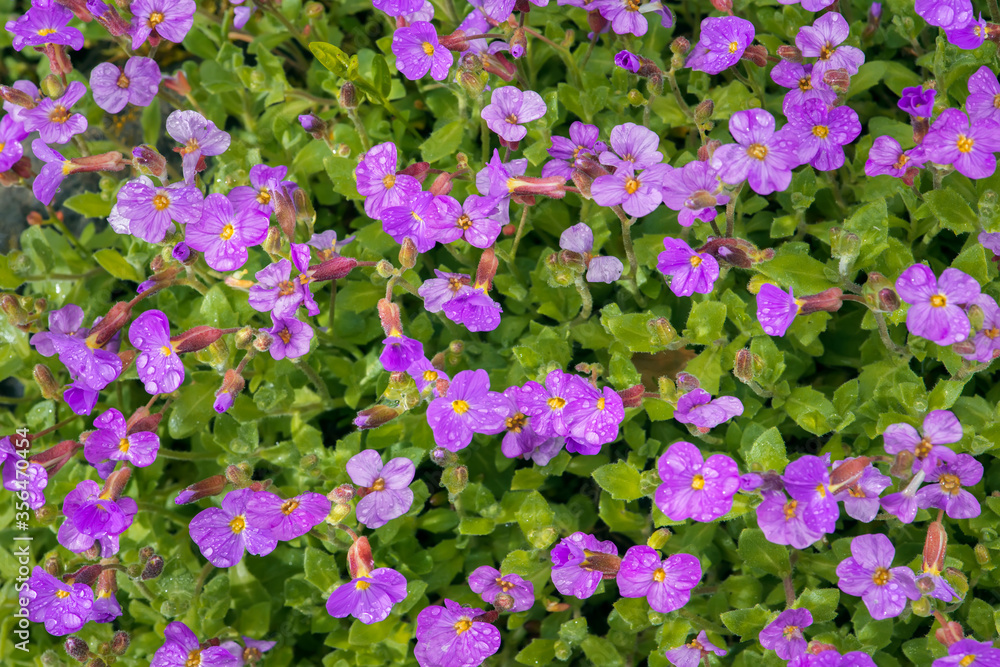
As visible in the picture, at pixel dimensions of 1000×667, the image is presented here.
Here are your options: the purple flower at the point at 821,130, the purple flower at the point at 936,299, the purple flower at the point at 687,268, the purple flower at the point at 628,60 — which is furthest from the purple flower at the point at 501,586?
the purple flower at the point at 628,60

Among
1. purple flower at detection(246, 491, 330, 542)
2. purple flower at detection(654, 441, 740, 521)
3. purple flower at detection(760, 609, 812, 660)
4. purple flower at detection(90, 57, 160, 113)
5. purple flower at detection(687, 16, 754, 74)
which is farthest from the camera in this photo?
purple flower at detection(90, 57, 160, 113)

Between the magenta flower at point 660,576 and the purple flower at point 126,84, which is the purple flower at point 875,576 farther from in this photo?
the purple flower at point 126,84

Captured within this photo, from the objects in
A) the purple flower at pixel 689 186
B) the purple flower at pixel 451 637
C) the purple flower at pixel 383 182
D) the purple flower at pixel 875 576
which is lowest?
the purple flower at pixel 451 637

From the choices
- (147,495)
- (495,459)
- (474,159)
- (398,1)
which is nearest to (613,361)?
(495,459)

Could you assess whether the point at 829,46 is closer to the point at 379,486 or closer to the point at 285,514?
the point at 379,486

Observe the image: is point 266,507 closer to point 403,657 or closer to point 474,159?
point 403,657

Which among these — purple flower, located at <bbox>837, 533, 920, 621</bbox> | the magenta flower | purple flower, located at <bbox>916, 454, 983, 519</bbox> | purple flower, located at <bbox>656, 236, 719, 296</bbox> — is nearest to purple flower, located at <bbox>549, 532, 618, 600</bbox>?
the magenta flower

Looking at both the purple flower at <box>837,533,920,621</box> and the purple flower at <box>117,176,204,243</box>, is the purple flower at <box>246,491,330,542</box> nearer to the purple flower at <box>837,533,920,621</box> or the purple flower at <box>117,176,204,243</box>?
the purple flower at <box>117,176,204,243</box>

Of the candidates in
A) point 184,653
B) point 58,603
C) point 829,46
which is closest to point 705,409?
point 829,46
